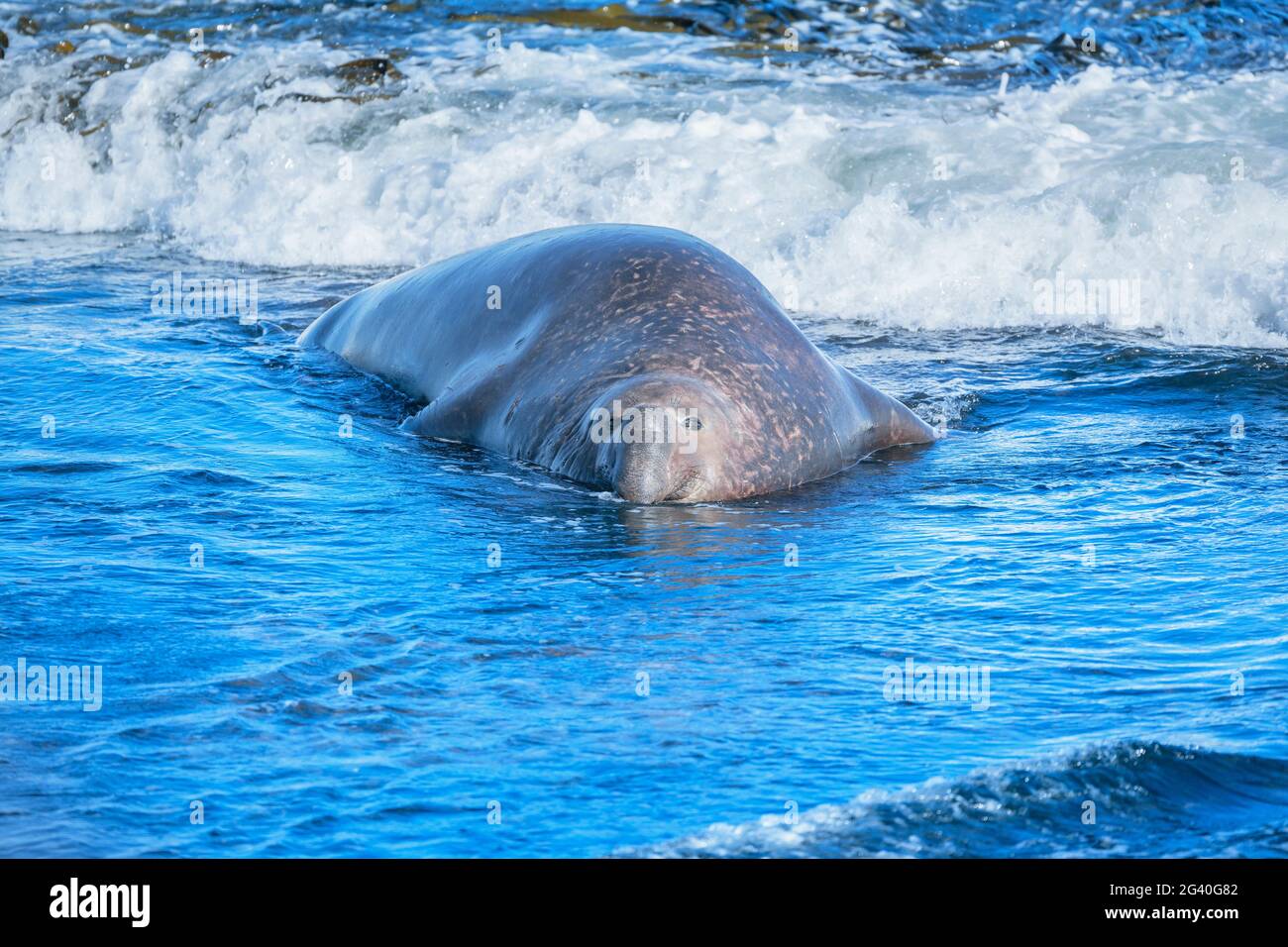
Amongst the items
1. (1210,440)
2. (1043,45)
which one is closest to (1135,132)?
(1043,45)

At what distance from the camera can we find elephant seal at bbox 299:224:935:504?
6.84 m

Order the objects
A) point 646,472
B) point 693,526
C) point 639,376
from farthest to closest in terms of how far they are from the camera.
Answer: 1. point 639,376
2. point 646,472
3. point 693,526

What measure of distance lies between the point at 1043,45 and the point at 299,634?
14.9 m

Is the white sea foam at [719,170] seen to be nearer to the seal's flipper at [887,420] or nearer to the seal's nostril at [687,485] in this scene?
the seal's flipper at [887,420]

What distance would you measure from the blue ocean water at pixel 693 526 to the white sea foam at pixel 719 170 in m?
0.05

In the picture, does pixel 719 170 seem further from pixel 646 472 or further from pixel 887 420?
pixel 646 472

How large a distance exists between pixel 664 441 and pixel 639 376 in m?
0.45

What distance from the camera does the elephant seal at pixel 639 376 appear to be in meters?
6.84

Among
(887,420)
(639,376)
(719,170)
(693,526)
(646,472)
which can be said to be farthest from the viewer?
(719,170)

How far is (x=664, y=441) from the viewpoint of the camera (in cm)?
674

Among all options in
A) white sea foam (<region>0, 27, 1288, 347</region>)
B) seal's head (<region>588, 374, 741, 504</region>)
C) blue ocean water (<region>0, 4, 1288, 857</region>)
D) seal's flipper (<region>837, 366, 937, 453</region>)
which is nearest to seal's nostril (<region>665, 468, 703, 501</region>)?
seal's head (<region>588, 374, 741, 504</region>)

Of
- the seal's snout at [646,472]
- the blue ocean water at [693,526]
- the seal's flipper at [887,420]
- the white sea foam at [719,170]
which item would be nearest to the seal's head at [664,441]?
the seal's snout at [646,472]

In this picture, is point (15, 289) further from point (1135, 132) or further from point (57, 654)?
point (1135, 132)

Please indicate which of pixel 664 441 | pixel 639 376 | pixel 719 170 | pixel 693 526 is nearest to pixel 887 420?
pixel 639 376
